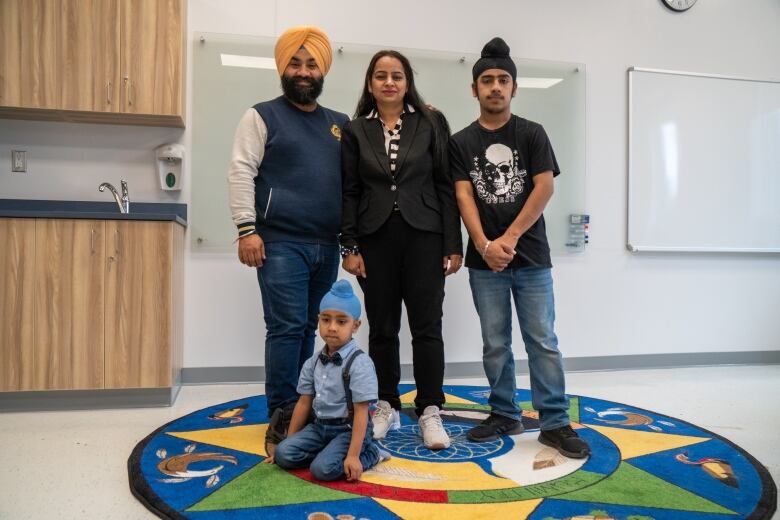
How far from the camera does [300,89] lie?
204cm

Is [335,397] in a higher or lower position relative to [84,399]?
higher

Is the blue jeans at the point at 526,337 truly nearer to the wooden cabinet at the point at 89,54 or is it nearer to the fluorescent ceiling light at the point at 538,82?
the fluorescent ceiling light at the point at 538,82

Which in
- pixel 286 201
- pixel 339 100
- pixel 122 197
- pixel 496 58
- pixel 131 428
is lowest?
pixel 131 428

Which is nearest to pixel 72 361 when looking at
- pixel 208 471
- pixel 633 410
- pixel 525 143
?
pixel 208 471

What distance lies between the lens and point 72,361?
97.5 inches

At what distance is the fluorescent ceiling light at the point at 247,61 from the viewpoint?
121 inches

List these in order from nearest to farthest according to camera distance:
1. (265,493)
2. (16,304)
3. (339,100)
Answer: (265,493), (16,304), (339,100)

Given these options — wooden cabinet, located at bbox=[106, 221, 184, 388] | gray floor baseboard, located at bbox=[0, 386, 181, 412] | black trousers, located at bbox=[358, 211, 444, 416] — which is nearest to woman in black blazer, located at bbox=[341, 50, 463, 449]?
black trousers, located at bbox=[358, 211, 444, 416]

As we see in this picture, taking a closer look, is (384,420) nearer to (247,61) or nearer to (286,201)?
(286,201)

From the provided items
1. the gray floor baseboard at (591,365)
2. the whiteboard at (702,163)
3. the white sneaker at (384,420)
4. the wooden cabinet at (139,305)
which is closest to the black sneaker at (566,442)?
the white sneaker at (384,420)

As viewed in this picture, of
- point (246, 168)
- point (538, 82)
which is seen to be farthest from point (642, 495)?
point (538, 82)

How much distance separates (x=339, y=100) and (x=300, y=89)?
3.94ft

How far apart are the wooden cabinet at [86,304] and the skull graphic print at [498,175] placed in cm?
138

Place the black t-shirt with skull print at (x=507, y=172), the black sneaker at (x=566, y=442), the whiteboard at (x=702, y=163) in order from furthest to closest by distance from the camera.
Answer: the whiteboard at (x=702, y=163) → the black t-shirt with skull print at (x=507, y=172) → the black sneaker at (x=566, y=442)
